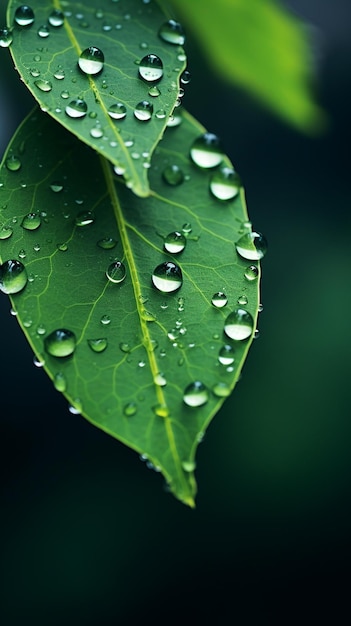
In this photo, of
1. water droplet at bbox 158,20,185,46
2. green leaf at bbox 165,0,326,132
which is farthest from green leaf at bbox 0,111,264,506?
green leaf at bbox 165,0,326,132

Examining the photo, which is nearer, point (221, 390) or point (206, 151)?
point (221, 390)

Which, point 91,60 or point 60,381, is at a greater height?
point 91,60

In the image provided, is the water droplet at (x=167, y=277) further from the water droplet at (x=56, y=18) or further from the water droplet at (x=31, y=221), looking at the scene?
the water droplet at (x=56, y=18)

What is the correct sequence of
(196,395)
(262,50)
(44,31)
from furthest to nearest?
(262,50), (44,31), (196,395)

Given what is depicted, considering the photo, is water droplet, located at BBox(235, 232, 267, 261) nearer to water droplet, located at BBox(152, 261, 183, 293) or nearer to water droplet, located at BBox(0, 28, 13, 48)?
water droplet, located at BBox(152, 261, 183, 293)

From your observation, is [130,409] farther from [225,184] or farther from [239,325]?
[225,184]

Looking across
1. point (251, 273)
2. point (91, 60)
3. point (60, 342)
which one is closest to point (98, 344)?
point (60, 342)
